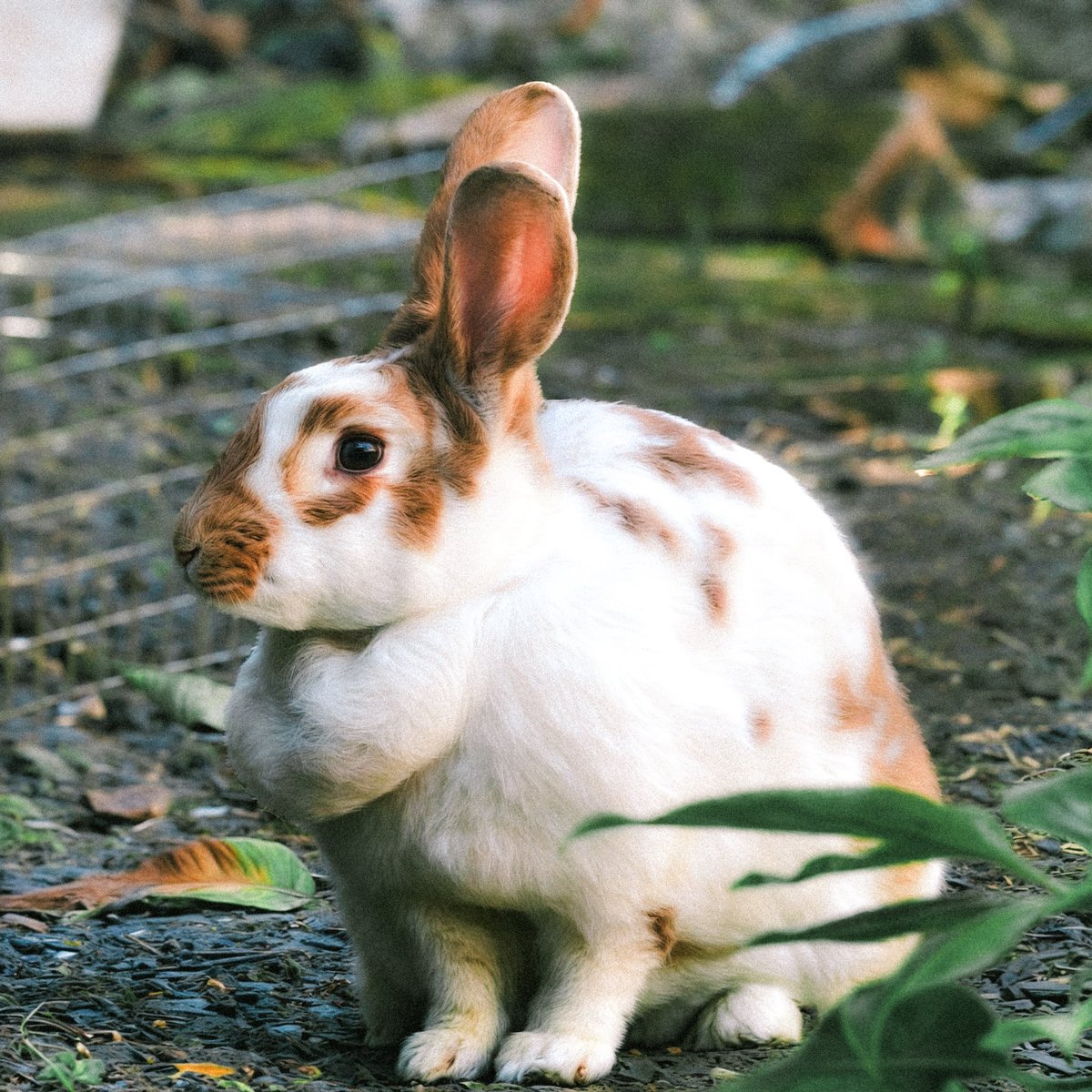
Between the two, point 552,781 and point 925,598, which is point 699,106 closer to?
point 925,598

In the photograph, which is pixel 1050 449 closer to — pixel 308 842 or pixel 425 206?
pixel 308 842

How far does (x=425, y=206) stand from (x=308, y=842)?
5167 millimetres

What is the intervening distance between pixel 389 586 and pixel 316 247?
16.7 ft

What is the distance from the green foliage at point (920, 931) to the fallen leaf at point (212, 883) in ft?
4.32

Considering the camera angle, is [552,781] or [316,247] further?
[316,247]

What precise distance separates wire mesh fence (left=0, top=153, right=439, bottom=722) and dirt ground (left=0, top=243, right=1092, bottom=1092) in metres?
0.31

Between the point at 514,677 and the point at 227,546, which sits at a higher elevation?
the point at 227,546

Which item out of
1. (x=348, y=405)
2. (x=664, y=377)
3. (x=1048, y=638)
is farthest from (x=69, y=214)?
(x=348, y=405)

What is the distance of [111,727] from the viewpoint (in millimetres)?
4113

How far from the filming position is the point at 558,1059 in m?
2.22

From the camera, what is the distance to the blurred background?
5289mm

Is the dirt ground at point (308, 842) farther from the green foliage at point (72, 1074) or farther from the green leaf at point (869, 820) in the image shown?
the green leaf at point (869, 820)

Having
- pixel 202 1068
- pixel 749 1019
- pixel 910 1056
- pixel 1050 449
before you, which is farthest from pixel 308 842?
pixel 1050 449

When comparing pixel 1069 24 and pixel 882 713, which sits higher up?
pixel 1069 24
